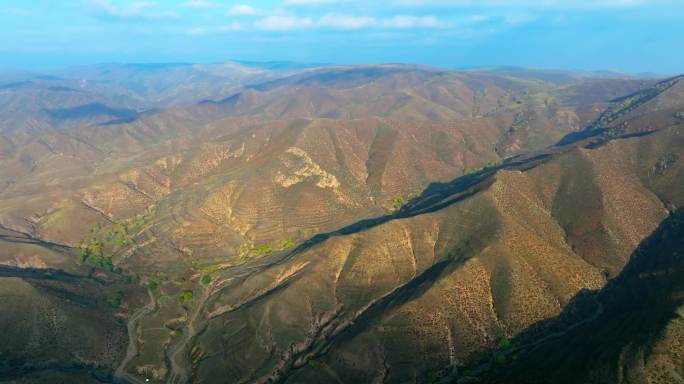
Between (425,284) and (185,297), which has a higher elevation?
(425,284)

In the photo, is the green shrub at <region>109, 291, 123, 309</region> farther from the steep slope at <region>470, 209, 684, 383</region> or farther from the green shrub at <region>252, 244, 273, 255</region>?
the steep slope at <region>470, 209, 684, 383</region>

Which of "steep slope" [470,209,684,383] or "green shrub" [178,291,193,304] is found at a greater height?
"steep slope" [470,209,684,383]

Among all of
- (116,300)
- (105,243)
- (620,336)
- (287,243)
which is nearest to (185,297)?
(116,300)

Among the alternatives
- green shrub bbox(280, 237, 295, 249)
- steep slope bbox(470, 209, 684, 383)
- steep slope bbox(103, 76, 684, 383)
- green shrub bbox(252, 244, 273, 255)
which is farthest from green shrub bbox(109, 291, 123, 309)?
steep slope bbox(470, 209, 684, 383)

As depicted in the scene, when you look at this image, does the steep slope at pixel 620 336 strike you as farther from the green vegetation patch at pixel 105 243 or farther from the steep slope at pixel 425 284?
the green vegetation patch at pixel 105 243

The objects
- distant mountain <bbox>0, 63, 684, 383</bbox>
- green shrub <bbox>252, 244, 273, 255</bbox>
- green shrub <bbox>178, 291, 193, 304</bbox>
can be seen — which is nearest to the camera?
distant mountain <bbox>0, 63, 684, 383</bbox>

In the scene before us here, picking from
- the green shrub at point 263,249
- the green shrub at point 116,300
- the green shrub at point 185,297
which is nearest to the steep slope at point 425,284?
the green shrub at point 185,297

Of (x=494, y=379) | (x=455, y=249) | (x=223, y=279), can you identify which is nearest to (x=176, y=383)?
(x=223, y=279)

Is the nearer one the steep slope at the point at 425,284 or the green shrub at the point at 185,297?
the steep slope at the point at 425,284

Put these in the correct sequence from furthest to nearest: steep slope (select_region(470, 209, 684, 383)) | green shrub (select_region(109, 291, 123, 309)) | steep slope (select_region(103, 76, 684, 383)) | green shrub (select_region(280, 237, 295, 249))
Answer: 1. green shrub (select_region(280, 237, 295, 249))
2. green shrub (select_region(109, 291, 123, 309))
3. steep slope (select_region(103, 76, 684, 383))
4. steep slope (select_region(470, 209, 684, 383))

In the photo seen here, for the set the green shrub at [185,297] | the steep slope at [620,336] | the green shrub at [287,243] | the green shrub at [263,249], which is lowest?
the green shrub at [185,297]

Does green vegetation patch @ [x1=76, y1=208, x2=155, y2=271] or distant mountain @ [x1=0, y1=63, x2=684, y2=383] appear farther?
green vegetation patch @ [x1=76, y1=208, x2=155, y2=271]

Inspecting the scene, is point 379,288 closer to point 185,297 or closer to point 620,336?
point 620,336

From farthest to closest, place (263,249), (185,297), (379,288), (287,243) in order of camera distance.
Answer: (287,243) → (263,249) → (185,297) → (379,288)
